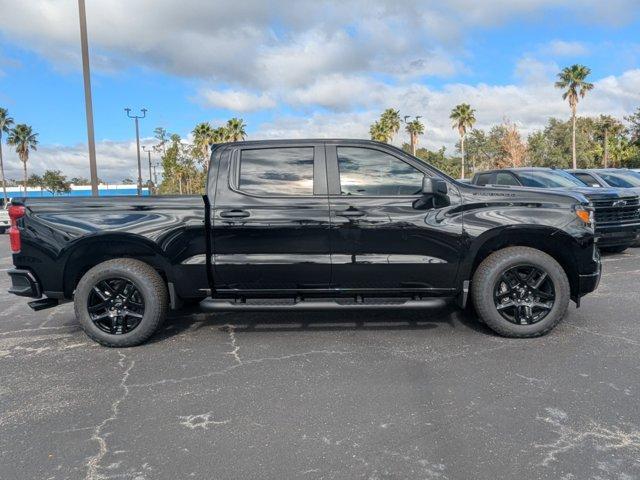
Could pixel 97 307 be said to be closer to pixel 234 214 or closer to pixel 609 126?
pixel 234 214

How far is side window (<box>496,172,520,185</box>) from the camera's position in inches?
384

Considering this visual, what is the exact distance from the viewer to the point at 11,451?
2863 millimetres

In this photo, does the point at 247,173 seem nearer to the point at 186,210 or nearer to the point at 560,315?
the point at 186,210

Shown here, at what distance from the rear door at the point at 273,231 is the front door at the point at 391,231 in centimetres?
14

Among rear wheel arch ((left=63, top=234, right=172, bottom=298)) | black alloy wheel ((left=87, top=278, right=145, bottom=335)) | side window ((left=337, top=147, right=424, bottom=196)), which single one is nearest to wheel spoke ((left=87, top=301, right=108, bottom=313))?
black alloy wheel ((left=87, top=278, right=145, bottom=335))

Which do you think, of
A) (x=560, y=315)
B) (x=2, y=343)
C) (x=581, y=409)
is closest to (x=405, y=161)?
(x=560, y=315)

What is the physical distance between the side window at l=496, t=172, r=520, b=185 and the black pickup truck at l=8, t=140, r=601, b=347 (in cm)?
535

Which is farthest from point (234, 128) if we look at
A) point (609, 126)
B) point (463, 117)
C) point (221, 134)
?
point (609, 126)

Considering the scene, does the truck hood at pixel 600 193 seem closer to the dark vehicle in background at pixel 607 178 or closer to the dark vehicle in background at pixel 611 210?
the dark vehicle in background at pixel 611 210

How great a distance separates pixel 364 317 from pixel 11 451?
11.4 ft

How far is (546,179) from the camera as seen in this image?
959 cm

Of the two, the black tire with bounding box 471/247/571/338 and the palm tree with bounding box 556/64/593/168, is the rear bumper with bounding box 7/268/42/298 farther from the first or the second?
the palm tree with bounding box 556/64/593/168

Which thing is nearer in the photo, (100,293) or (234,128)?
(100,293)

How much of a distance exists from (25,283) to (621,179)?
39.3ft
